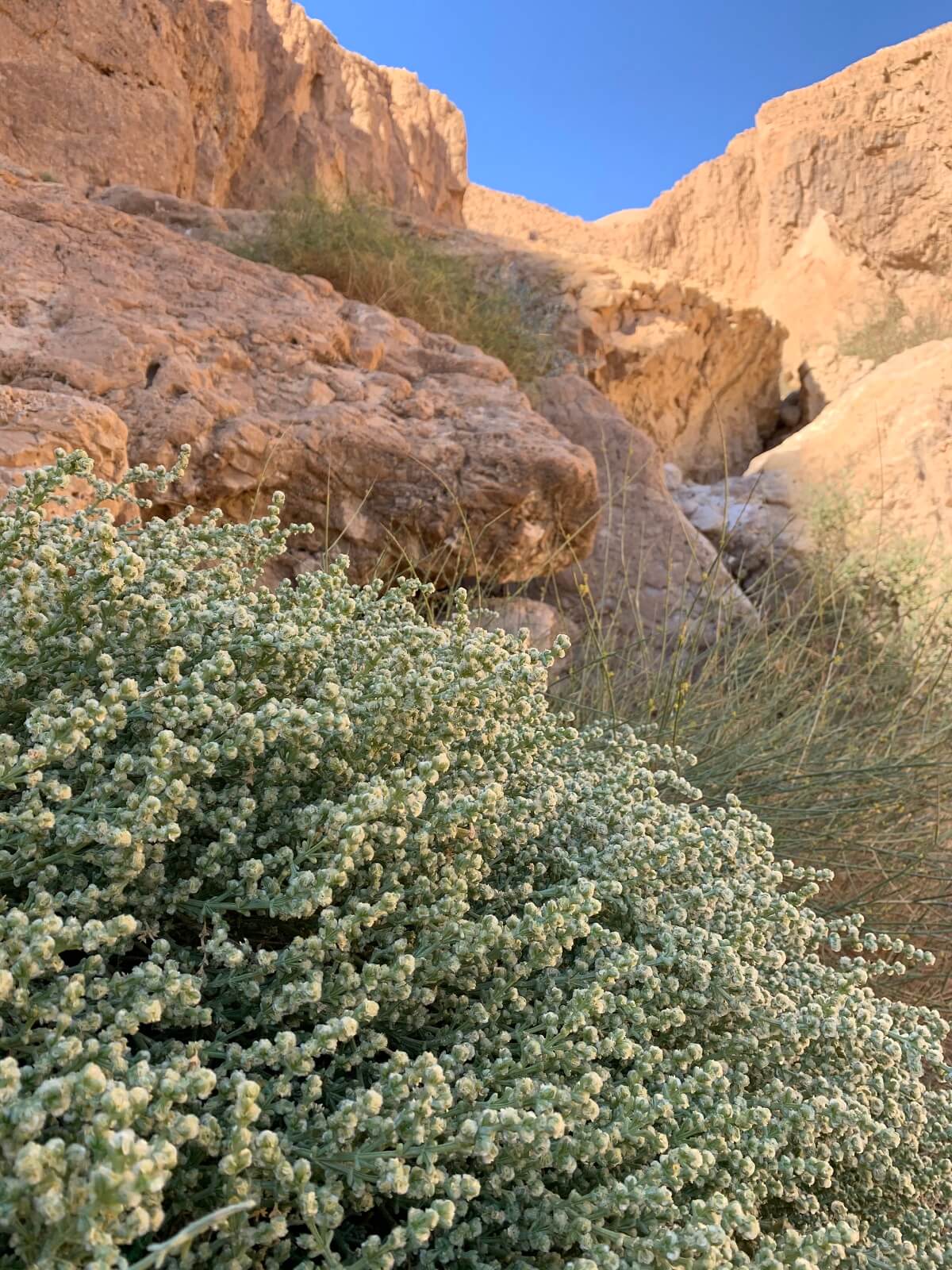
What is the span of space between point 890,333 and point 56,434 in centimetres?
1014

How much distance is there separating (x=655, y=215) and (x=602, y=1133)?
14505mm

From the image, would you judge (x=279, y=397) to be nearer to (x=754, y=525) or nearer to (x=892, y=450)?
(x=754, y=525)

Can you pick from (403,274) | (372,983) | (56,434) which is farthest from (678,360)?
(372,983)

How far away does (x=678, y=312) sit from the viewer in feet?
29.2

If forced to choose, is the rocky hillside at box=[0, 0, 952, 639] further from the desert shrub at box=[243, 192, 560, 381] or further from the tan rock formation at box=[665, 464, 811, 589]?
the desert shrub at box=[243, 192, 560, 381]

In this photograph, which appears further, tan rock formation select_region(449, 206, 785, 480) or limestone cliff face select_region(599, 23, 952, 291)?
limestone cliff face select_region(599, 23, 952, 291)

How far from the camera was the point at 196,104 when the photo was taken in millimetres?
7789

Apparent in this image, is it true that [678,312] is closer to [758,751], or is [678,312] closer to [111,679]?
[758,751]

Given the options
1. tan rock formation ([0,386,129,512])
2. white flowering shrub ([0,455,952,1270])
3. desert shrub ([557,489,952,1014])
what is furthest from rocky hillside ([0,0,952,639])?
white flowering shrub ([0,455,952,1270])

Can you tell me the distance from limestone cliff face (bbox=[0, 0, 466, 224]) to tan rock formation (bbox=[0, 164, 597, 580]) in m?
2.71

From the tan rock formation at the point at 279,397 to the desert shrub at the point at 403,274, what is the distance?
4.04 ft

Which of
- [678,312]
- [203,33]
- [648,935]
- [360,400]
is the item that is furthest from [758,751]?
[203,33]

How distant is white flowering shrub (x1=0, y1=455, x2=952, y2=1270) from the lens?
2.72 ft

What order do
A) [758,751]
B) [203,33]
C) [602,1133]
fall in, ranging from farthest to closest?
1. [203,33]
2. [758,751]
3. [602,1133]
